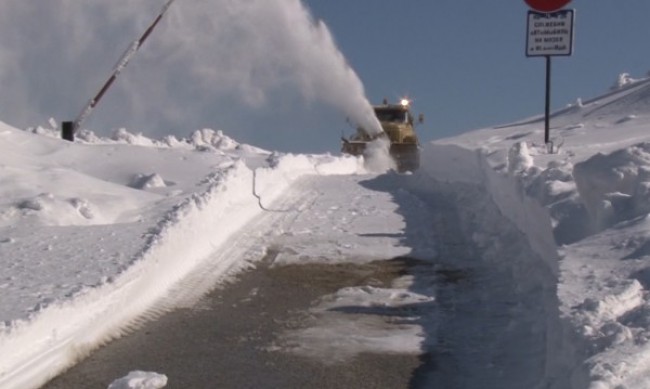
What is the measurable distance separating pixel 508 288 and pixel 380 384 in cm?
350

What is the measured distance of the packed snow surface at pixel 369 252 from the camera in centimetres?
733

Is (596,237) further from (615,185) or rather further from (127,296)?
(127,296)

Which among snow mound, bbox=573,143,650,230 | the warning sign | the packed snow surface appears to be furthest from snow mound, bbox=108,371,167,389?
the warning sign

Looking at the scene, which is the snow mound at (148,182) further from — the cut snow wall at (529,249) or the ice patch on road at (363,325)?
the ice patch on road at (363,325)

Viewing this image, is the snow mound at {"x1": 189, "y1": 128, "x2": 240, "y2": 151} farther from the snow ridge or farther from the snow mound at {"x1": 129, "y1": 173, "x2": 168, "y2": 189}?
the snow ridge

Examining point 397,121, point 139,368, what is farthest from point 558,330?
point 397,121

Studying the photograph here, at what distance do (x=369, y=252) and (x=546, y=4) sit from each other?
8014mm

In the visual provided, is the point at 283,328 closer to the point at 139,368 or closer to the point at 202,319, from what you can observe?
the point at 202,319

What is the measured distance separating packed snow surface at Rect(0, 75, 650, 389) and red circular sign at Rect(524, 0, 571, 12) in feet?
7.83

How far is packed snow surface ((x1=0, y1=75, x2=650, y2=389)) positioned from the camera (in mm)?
7328

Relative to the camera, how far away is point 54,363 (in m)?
7.51

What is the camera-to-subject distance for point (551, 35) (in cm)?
1905

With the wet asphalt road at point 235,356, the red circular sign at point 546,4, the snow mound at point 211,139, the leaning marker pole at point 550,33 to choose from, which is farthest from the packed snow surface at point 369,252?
the snow mound at point 211,139

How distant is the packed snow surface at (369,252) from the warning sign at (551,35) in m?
1.68
